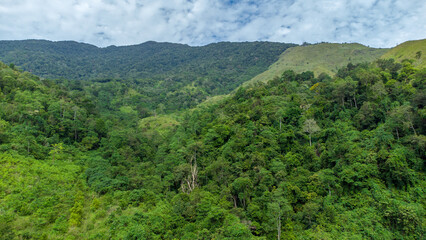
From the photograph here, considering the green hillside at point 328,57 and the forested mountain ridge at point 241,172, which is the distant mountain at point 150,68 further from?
the forested mountain ridge at point 241,172

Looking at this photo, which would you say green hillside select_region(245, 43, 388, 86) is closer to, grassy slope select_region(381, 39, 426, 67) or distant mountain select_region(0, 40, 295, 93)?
distant mountain select_region(0, 40, 295, 93)

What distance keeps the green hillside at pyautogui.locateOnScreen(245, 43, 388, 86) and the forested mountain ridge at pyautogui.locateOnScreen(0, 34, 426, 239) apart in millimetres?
61627

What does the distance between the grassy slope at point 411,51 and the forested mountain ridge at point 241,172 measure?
5042mm

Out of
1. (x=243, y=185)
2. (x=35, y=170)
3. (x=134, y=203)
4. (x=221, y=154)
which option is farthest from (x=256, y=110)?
(x=35, y=170)

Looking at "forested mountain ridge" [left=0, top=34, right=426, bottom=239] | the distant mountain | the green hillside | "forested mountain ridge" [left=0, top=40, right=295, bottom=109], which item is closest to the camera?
"forested mountain ridge" [left=0, top=34, right=426, bottom=239]

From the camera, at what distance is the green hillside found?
9969cm

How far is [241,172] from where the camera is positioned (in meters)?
28.9

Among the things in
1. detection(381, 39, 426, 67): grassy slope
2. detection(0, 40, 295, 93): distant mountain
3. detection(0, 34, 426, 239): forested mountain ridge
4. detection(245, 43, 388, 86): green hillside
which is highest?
detection(0, 40, 295, 93): distant mountain

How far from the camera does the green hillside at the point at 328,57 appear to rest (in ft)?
327

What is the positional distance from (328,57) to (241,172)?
111 metres

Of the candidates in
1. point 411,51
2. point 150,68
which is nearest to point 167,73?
point 150,68

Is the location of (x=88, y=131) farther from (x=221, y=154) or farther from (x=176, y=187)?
(x=221, y=154)

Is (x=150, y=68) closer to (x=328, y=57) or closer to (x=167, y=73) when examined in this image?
(x=167, y=73)

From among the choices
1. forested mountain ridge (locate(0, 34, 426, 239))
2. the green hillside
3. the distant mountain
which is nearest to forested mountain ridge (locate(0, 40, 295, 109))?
the distant mountain
